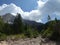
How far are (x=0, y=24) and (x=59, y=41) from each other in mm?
54064

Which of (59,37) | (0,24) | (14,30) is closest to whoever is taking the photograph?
(59,37)

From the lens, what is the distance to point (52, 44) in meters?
11.8

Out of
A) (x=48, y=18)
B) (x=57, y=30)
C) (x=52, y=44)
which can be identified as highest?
(x=48, y=18)

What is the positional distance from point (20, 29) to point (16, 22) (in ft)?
20.0

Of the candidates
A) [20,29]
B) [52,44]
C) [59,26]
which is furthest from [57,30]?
[20,29]

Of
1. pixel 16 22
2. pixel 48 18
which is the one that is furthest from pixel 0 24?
pixel 48 18

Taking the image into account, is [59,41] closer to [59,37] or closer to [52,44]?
[59,37]

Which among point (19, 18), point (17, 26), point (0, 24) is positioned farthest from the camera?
point (19, 18)

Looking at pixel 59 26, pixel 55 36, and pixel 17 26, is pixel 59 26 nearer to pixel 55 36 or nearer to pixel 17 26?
pixel 55 36

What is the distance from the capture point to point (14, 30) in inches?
2699

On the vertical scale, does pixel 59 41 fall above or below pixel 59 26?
below

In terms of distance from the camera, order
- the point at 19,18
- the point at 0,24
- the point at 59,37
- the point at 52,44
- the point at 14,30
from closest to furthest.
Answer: the point at 59,37 < the point at 52,44 < the point at 0,24 < the point at 14,30 < the point at 19,18

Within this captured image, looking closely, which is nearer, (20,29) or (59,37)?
(59,37)

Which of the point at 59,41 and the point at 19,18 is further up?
the point at 19,18
